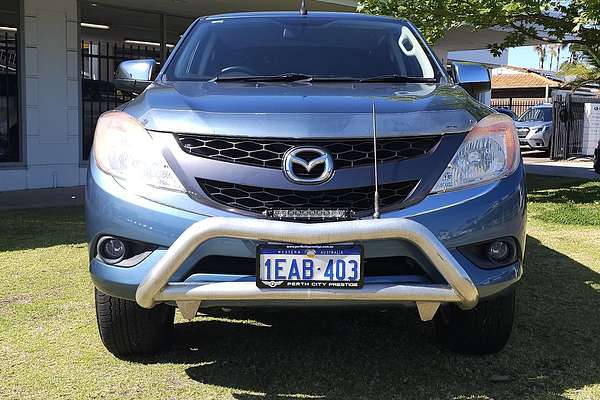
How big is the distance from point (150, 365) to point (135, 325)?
228 millimetres

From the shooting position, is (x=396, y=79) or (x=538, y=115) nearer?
(x=396, y=79)

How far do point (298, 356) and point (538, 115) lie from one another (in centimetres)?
1846

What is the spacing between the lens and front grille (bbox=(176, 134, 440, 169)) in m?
2.41

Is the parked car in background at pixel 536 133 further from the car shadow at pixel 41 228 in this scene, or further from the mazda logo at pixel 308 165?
the mazda logo at pixel 308 165

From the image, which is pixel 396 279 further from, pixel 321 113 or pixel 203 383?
pixel 203 383

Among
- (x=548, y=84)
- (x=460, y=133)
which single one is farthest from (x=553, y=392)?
(x=548, y=84)

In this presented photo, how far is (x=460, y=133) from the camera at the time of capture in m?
2.52

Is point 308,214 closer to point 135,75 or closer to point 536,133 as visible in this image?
point 135,75

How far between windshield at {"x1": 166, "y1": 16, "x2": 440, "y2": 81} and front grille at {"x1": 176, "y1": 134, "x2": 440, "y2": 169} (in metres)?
0.98

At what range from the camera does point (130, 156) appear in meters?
2.52

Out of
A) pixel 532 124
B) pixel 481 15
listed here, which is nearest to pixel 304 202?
pixel 481 15

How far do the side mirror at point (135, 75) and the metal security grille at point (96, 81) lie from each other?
6.58 m

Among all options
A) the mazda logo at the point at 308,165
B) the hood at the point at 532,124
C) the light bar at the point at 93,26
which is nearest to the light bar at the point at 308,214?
the mazda logo at the point at 308,165

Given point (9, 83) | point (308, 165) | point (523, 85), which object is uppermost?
point (523, 85)
